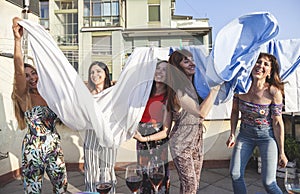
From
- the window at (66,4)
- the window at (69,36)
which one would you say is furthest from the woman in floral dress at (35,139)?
the window at (66,4)

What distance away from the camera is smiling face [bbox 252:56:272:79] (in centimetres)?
129

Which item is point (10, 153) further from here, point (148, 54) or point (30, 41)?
point (148, 54)

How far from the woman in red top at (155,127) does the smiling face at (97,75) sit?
0.26 m

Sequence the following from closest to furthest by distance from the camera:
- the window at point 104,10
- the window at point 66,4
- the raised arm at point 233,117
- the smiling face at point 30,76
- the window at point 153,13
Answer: the smiling face at point 30,76 < the raised arm at point 233,117 < the window at point 153,13 < the window at point 104,10 < the window at point 66,4

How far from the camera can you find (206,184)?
2596 mm

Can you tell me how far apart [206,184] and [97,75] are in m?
1.93

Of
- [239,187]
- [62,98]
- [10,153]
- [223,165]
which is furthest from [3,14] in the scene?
[223,165]

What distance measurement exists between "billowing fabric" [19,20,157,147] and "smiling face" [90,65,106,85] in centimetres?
16

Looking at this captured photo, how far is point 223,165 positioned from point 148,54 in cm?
236

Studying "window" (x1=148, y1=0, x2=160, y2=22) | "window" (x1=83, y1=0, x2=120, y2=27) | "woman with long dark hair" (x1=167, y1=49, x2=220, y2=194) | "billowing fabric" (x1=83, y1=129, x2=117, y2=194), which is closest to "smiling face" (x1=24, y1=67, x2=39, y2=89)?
"billowing fabric" (x1=83, y1=129, x2=117, y2=194)

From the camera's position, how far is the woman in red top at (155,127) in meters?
1.20

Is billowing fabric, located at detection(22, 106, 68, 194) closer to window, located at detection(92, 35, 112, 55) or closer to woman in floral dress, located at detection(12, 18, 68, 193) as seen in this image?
woman in floral dress, located at detection(12, 18, 68, 193)

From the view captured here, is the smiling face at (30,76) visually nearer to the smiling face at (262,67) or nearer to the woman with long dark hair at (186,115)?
the woman with long dark hair at (186,115)

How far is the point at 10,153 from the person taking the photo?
Answer: 268 cm
